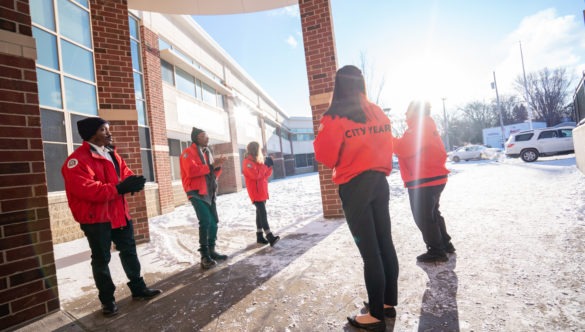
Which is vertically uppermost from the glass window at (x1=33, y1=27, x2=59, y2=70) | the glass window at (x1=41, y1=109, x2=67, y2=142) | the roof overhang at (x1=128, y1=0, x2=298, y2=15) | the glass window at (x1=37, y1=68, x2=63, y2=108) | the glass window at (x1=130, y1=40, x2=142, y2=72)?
the glass window at (x1=130, y1=40, x2=142, y2=72)

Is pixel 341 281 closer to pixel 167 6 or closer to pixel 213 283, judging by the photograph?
pixel 213 283

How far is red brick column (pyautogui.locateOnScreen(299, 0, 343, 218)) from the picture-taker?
5.73 meters

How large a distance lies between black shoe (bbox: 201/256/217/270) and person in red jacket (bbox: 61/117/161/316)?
28.7 inches

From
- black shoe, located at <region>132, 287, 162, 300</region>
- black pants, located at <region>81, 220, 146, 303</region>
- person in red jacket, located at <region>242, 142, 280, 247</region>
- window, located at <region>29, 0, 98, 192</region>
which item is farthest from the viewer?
window, located at <region>29, 0, 98, 192</region>

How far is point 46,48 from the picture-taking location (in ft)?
21.0

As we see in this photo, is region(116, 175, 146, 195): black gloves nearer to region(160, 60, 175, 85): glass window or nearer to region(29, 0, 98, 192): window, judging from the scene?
region(29, 0, 98, 192): window

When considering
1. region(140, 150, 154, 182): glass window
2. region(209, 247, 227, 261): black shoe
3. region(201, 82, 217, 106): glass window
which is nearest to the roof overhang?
region(140, 150, 154, 182): glass window

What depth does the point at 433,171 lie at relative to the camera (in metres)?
3.06

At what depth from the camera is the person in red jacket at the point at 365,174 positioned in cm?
200

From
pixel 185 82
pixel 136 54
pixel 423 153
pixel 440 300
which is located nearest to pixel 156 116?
pixel 136 54

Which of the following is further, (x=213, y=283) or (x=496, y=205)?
(x=496, y=205)

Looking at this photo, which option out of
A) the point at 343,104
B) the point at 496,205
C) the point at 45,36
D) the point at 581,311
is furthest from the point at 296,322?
the point at 45,36

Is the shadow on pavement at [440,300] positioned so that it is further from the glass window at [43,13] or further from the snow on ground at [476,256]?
the glass window at [43,13]

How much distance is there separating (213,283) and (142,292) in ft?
2.32
